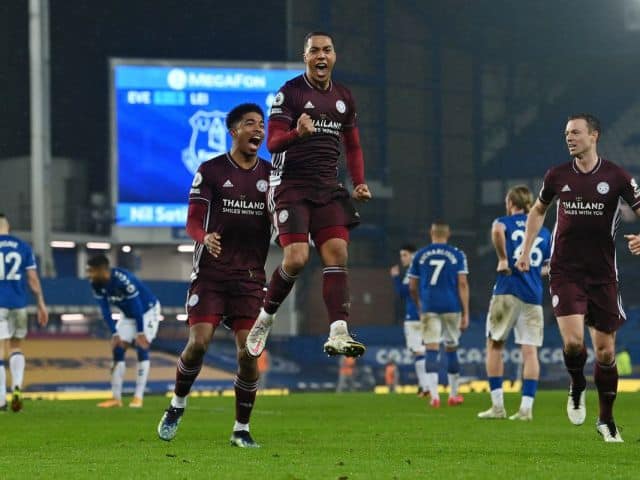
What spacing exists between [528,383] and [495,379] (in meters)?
0.63

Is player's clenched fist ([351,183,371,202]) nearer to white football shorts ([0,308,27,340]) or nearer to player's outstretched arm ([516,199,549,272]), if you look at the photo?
player's outstretched arm ([516,199,549,272])

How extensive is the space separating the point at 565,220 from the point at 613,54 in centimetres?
3933

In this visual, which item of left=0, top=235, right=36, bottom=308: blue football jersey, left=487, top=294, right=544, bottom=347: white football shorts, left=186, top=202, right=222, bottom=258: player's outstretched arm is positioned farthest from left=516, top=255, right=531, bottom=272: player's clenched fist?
left=0, top=235, right=36, bottom=308: blue football jersey

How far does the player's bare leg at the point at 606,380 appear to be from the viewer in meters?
10.3

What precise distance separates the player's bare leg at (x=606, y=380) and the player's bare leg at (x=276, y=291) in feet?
7.87

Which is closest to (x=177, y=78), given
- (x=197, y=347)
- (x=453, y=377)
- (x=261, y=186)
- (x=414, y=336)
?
(x=414, y=336)

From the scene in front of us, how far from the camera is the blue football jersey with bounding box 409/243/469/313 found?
60.1ft

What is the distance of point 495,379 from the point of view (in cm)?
1490

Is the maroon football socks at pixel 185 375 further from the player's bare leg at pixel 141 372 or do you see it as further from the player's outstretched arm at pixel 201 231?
the player's bare leg at pixel 141 372

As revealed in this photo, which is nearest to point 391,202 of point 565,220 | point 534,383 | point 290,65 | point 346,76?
point 346,76

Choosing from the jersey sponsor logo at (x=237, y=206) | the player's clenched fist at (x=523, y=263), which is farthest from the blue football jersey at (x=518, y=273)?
the jersey sponsor logo at (x=237, y=206)

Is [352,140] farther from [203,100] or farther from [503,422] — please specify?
[203,100]

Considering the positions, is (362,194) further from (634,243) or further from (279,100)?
(634,243)

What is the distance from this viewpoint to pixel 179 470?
8.04m
